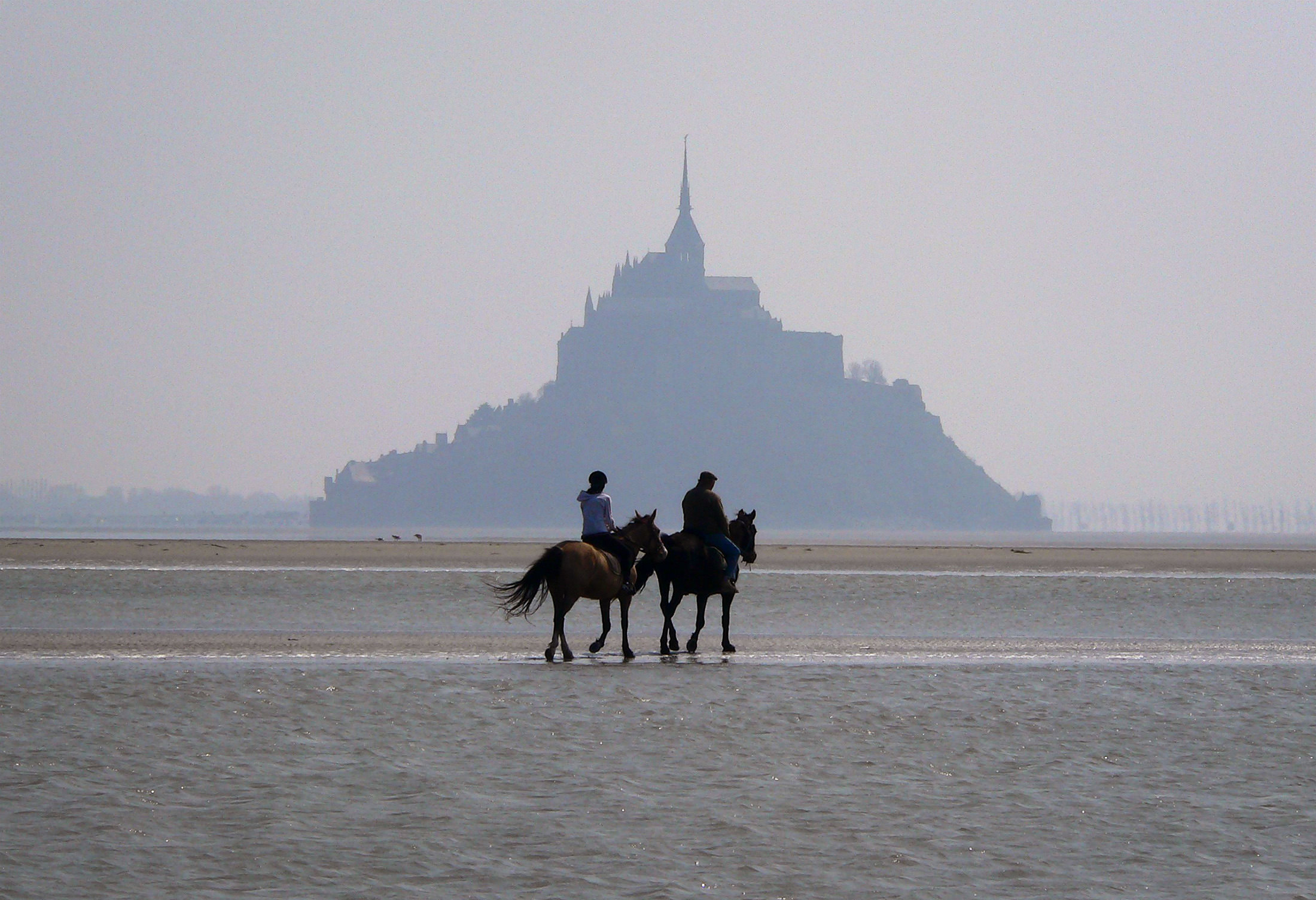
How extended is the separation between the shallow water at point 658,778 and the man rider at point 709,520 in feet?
4.18

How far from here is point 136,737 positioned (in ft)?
40.4

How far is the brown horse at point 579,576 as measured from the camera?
17.9 meters

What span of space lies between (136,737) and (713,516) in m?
8.62

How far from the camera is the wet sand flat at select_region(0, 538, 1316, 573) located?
48781 mm

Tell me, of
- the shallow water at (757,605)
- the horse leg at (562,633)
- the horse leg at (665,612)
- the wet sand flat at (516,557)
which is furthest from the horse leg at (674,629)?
the wet sand flat at (516,557)

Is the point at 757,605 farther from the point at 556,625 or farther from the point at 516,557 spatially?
the point at 516,557

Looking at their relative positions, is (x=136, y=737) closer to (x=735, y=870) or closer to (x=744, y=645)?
(x=735, y=870)

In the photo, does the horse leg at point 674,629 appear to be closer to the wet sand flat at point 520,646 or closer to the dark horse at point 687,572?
the dark horse at point 687,572

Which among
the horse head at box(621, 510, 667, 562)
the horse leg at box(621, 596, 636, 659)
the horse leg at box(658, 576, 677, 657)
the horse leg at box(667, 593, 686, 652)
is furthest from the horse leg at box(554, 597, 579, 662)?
the horse leg at box(667, 593, 686, 652)

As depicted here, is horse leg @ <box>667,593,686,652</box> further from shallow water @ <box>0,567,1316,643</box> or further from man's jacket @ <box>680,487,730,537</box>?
shallow water @ <box>0,567,1316,643</box>

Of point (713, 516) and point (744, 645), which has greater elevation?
point (713, 516)

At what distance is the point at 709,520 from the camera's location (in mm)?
19484

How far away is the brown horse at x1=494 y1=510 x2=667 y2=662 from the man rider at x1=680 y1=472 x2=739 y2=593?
46 centimetres

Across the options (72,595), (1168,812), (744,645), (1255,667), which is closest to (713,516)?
(744,645)
